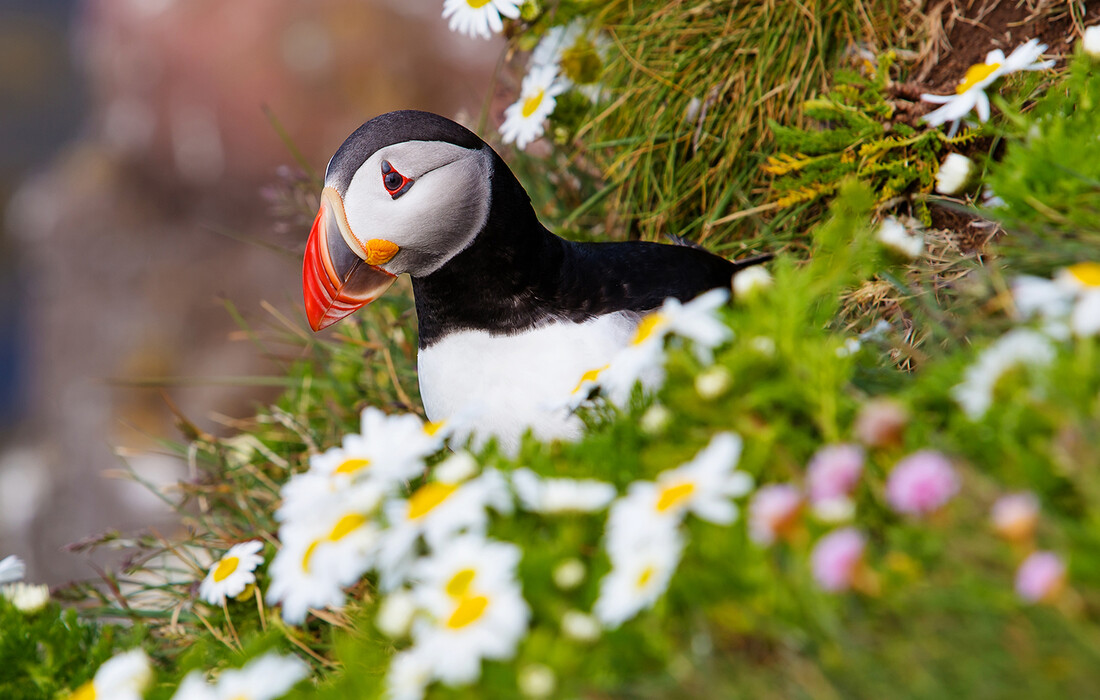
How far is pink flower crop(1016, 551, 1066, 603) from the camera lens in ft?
3.07

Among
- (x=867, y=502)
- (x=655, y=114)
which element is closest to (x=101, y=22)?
(x=655, y=114)

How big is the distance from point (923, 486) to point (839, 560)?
5.0 inches

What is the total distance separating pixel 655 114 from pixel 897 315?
1.30 metres

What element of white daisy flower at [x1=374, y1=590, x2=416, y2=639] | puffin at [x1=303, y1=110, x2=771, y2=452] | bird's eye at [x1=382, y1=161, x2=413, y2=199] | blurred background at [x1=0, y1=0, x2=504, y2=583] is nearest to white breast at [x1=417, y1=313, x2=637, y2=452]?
puffin at [x1=303, y1=110, x2=771, y2=452]

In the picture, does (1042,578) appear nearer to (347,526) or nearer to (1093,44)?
(347,526)

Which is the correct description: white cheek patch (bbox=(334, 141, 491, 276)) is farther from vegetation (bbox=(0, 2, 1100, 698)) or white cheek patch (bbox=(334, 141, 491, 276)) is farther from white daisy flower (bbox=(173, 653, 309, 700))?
white daisy flower (bbox=(173, 653, 309, 700))

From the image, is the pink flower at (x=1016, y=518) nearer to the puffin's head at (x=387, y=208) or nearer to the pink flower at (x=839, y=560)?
the pink flower at (x=839, y=560)

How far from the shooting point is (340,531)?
141 cm

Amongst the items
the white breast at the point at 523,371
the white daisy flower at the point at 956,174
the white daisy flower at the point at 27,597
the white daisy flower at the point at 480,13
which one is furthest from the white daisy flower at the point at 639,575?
the white daisy flower at the point at 480,13

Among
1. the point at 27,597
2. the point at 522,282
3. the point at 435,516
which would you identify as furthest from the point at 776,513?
the point at 27,597

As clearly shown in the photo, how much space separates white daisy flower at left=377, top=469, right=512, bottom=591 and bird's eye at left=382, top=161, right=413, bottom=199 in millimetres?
912

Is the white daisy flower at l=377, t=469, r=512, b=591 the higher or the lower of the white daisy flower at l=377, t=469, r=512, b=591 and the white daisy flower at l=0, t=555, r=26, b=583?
the higher

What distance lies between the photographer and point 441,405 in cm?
229

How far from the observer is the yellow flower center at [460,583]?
1230 millimetres
